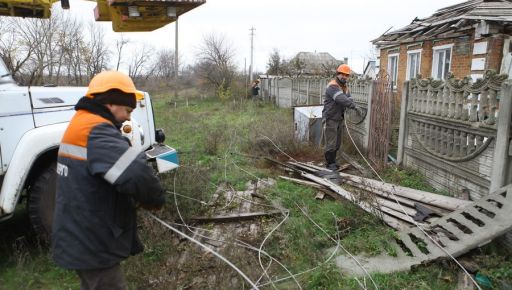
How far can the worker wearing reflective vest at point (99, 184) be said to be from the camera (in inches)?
83.0

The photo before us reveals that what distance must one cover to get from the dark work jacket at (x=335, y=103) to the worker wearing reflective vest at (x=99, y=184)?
5.17 metres

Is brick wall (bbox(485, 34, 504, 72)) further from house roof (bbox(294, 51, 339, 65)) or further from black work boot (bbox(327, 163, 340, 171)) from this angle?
house roof (bbox(294, 51, 339, 65))

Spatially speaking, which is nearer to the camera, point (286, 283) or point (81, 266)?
point (81, 266)

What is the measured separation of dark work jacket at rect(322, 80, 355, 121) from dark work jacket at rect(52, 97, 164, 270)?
5196mm

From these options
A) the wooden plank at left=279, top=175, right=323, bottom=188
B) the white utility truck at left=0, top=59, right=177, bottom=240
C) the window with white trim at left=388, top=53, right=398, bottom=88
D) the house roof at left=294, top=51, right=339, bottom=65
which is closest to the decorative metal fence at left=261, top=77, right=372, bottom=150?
the wooden plank at left=279, top=175, right=323, bottom=188

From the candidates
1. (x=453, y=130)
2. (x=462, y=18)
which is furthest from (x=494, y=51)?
(x=453, y=130)

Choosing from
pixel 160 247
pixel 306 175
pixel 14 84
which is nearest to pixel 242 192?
pixel 306 175

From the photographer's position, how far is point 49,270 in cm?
386

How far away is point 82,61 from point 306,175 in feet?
80.4

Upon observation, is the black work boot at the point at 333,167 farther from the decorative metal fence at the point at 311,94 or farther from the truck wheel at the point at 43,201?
the truck wheel at the point at 43,201

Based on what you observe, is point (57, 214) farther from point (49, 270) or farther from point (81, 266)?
point (49, 270)

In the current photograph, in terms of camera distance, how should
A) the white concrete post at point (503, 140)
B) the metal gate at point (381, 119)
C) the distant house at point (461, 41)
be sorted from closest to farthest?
the white concrete post at point (503, 140) → the metal gate at point (381, 119) → the distant house at point (461, 41)

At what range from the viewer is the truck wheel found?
12.5 ft

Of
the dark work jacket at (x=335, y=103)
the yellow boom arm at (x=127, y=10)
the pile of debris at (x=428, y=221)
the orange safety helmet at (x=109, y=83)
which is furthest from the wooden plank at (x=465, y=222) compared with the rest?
the yellow boom arm at (x=127, y=10)
